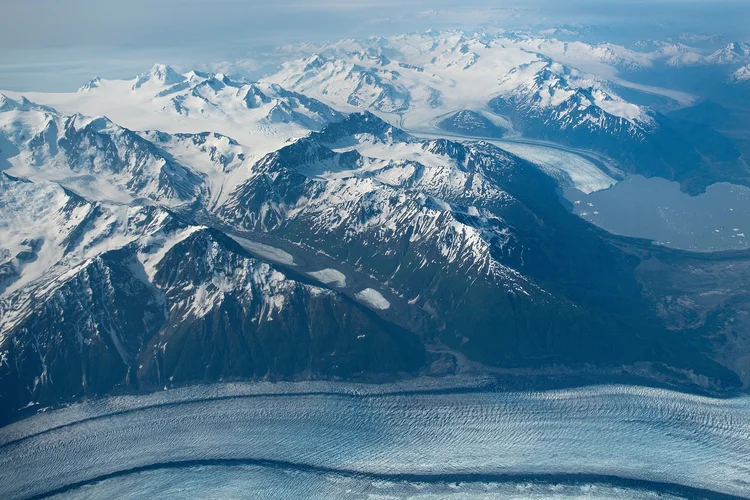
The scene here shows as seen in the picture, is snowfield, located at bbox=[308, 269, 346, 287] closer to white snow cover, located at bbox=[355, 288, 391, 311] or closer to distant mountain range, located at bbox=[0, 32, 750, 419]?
distant mountain range, located at bbox=[0, 32, 750, 419]

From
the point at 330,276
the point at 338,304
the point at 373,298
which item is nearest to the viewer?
the point at 338,304

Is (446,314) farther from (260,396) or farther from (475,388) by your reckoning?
(260,396)

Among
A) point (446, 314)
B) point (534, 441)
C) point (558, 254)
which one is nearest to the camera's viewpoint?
point (534, 441)

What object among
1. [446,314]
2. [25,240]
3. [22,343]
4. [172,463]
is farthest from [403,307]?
[25,240]

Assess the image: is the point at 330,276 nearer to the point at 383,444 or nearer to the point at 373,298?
the point at 373,298

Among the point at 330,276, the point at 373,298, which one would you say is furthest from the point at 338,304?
the point at 330,276

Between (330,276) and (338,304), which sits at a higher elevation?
(338,304)
